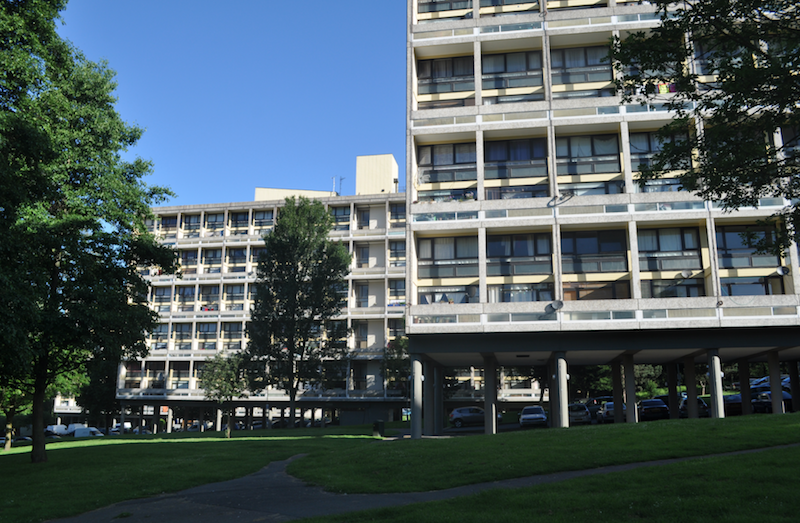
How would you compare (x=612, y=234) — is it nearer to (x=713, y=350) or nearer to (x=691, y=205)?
(x=691, y=205)

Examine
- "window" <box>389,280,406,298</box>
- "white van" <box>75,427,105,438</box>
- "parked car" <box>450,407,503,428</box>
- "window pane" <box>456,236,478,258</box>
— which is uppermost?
"window" <box>389,280,406,298</box>

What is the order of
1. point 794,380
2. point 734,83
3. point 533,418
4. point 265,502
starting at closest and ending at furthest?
1. point 734,83
2. point 265,502
3. point 533,418
4. point 794,380

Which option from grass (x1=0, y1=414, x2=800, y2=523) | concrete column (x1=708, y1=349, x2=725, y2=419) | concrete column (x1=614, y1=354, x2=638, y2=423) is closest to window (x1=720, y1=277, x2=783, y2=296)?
concrete column (x1=708, y1=349, x2=725, y2=419)

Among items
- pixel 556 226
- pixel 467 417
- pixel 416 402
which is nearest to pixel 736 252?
pixel 556 226

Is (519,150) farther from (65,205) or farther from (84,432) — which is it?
(84,432)

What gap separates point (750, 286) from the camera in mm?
33062

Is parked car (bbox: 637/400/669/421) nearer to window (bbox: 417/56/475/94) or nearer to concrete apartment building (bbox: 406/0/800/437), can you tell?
concrete apartment building (bbox: 406/0/800/437)

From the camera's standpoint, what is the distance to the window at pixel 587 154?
116ft

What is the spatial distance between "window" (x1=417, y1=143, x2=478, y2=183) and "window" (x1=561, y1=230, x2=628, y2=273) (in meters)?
6.70

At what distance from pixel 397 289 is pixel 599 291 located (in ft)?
118

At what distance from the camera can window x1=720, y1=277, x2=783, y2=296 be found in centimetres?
3291

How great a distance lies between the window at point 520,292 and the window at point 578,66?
11.8 m

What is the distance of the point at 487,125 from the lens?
34.9m

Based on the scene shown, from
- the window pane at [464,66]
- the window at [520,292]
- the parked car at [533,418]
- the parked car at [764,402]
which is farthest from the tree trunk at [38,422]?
the parked car at [764,402]
